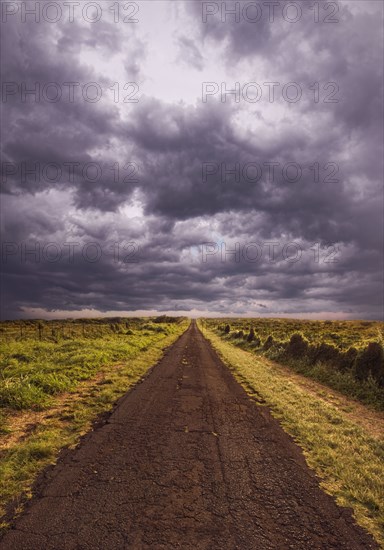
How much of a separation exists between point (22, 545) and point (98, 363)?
48.1ft

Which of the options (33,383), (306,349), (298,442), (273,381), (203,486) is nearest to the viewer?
(203,486)

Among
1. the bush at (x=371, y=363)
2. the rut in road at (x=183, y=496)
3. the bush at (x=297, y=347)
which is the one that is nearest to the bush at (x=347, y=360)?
the bush at (x=371, y=363)

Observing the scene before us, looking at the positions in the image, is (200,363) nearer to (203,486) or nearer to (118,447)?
(118,447)

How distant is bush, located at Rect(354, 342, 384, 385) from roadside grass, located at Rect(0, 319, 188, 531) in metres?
10.5

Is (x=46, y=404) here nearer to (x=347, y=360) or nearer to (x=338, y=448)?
(x=338, y=448)

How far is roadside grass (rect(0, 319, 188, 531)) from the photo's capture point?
6030 mm

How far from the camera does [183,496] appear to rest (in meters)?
5.22

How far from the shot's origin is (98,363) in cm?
1828

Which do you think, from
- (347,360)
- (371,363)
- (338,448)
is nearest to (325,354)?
(347,360)

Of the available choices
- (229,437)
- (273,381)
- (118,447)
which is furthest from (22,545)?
(273,381)

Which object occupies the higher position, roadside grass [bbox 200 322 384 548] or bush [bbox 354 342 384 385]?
bush [bbox 354 342 384 385]

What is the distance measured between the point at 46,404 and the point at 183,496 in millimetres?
6999

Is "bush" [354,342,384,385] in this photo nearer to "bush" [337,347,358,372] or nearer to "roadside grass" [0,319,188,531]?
"bush" [337,347,358,372]

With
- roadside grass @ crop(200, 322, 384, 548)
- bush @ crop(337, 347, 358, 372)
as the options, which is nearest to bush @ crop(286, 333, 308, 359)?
bush @ crop(337, 347, 358, 372)
